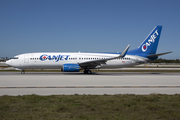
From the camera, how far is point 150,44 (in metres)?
31.5

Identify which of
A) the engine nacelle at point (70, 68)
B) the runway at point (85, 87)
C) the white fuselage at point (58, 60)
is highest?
the white fuselage at point (58, 60)

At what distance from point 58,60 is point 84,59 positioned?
4.35 meters

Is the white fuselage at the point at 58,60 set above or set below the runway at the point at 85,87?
above

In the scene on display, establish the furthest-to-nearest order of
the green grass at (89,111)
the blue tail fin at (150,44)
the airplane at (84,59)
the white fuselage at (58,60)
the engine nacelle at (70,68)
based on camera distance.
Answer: the blue tail fin at (150,44), the white fuselage at (58,60), the airplane at (84,59), the engine nacelle at (70,68), the green grass at (89,111)

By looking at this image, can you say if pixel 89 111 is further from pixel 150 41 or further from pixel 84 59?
pixel 150 41

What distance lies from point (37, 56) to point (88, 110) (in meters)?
23.6

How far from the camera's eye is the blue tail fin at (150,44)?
31.4 meters

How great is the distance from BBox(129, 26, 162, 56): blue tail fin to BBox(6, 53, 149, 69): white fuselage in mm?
1185

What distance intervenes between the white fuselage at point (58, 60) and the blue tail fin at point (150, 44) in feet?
3.89

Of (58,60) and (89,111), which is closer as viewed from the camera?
(89,111)

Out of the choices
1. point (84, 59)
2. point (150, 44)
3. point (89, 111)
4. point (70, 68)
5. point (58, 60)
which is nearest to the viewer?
point (89, 111)

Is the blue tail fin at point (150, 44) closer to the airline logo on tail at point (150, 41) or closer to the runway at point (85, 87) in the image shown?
the airline logo on tail at point (150, 41)

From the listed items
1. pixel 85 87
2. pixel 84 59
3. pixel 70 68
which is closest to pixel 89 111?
pixel 85 87

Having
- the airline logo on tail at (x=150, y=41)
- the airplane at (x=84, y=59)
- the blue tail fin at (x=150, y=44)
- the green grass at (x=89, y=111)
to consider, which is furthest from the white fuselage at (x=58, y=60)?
the green grass at (x=89, y=111)
